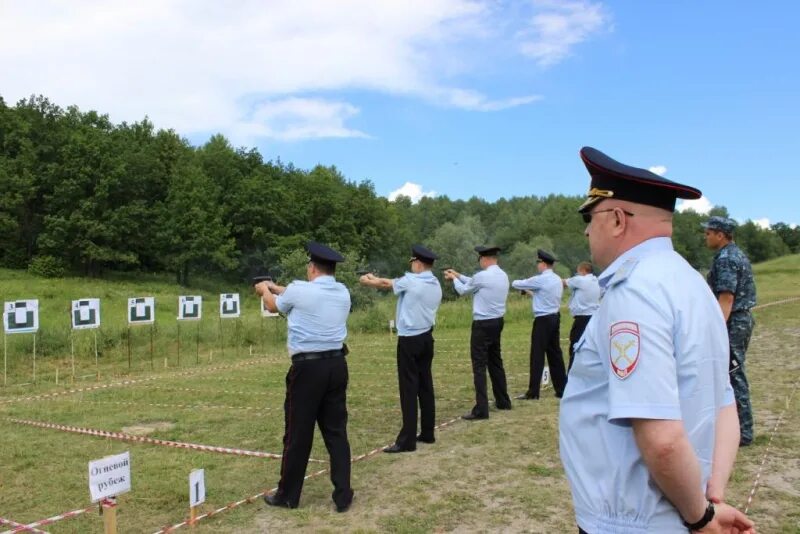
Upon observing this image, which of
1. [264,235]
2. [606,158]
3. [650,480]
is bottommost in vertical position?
[650,480]

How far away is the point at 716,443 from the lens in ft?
5.80

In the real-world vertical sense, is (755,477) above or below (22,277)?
below

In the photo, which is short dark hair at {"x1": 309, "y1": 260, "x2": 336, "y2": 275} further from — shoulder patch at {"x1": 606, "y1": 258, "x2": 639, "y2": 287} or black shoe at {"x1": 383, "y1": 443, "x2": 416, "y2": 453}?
shoulder patch at {"x1": 606, "y1": 258, "x2": 639, "y2": 287}

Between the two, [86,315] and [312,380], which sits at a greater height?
[86,315]

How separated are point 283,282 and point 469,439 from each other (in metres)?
22.6

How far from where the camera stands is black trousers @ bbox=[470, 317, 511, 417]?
715 cm

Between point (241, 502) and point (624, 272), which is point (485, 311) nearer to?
point (241, 502)

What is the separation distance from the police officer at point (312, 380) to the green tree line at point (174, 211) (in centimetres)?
2462

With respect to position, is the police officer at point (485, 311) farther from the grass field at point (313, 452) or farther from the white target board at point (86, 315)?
the white target board at point (86, 315)

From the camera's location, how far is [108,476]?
3.48 m

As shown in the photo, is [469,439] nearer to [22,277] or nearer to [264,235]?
[22,277]

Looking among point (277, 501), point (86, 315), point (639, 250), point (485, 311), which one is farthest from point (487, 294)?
point (86, 315)

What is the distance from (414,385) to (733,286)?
2942 millimetres

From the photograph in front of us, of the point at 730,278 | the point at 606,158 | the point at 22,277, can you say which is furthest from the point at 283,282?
the point at 606,158
